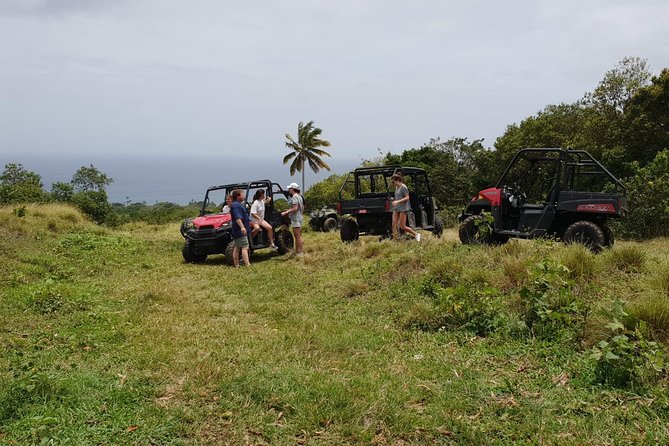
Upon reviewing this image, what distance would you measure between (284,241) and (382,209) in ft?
8.91

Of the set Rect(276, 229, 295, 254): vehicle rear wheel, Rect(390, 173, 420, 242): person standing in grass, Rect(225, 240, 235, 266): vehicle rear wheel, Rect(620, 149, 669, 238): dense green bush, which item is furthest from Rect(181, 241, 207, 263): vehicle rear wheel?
Rect(620, 149, 669, 238): dense green bush

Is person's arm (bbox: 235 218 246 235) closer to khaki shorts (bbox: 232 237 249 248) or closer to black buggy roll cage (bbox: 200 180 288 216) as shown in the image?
khaki shorts (bbox: 232 237 249 248)

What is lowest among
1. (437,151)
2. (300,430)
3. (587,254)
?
(300,430)

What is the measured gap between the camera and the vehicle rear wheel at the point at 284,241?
12648 millimetres

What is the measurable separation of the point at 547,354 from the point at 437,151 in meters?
41.7

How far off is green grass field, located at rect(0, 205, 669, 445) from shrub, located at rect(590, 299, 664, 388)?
0.06 metres

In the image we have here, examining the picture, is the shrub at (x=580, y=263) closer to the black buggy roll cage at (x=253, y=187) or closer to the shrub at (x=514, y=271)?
the shrub at (x=514, y=271)

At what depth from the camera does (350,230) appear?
14.0 meters

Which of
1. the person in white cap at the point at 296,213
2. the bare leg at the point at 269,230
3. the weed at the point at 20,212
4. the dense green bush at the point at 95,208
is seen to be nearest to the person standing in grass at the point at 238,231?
the bare leg at the point at 269,230

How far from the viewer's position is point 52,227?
56.4ft

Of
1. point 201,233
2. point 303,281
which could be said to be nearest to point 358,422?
point 303,281

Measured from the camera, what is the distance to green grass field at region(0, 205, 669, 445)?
11.0 feet

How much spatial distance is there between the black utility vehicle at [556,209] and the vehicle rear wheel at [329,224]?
30.0 feet

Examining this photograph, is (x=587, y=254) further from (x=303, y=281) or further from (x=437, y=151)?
(x=437, y=151)
